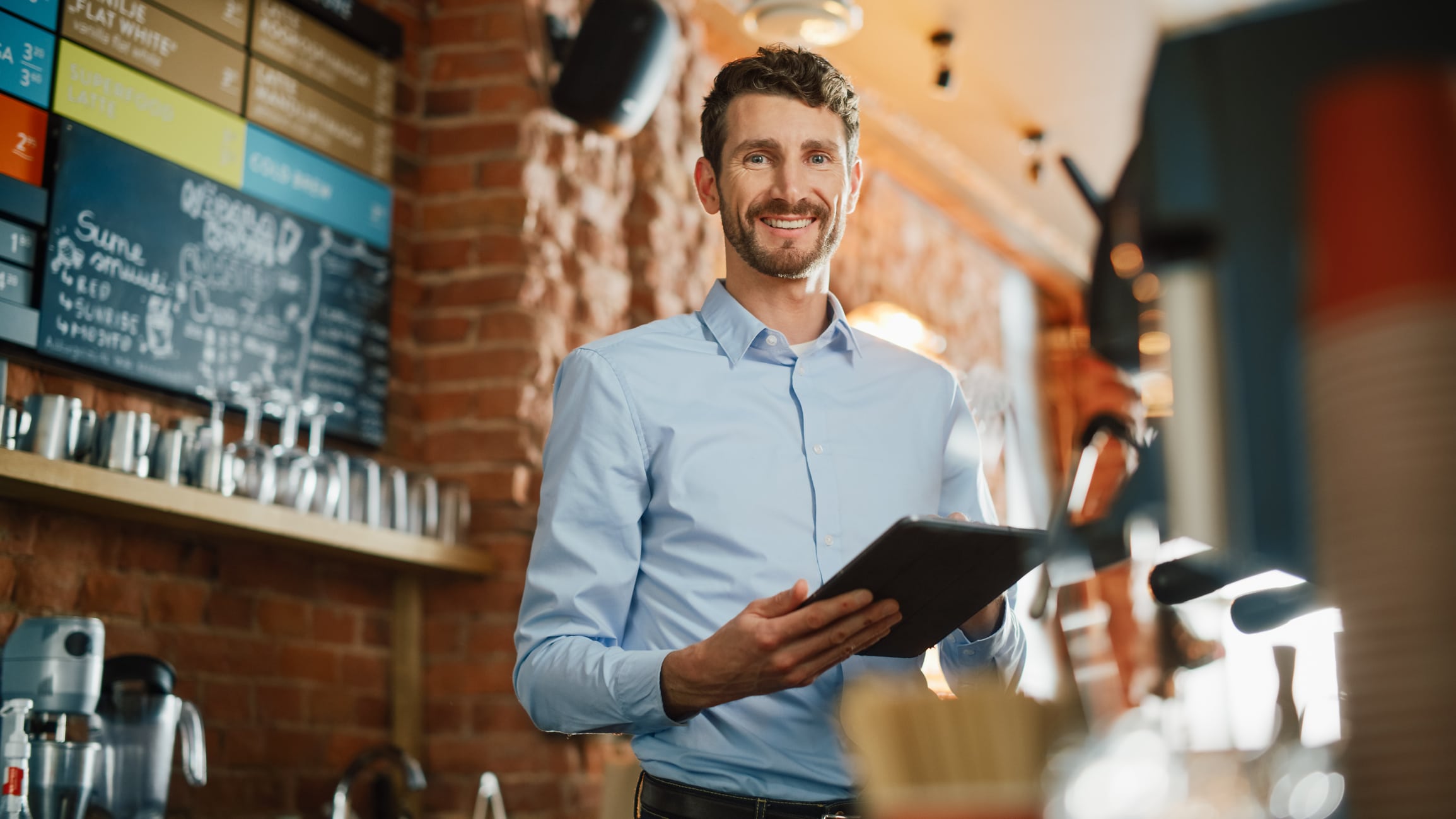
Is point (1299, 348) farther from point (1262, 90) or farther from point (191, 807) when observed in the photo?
point (191, 807)

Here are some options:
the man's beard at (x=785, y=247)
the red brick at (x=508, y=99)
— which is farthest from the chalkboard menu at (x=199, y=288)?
the man's beard at (x=785, y=247)

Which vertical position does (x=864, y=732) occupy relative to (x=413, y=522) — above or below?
below

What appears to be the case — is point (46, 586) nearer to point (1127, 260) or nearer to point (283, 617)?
point (283, 617)

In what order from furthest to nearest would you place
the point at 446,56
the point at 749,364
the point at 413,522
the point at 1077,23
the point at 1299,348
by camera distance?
the point at 1077,23 < the point at 446,56 < the point at 413,522 < the point at 749,364 < the point at 1299,348

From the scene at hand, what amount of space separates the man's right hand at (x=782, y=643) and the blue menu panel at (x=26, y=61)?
171cm

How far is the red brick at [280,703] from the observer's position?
259cm

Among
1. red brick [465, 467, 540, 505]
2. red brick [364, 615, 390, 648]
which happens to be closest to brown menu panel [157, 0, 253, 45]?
red brick [465, 467, 540, 505]

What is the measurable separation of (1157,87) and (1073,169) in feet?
11.4

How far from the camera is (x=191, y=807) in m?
2.42

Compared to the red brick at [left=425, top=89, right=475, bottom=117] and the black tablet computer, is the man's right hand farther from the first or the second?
the red brick at [left=425, top=89, right=475, bottom=117]

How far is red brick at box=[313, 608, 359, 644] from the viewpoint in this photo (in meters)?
2.75

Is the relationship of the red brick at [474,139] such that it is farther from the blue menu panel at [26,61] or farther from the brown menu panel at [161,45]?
the blue menu panel at [26,61]

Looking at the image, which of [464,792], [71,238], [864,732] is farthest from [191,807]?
[864,732]

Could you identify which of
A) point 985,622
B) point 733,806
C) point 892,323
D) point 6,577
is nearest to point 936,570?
point 985,622
